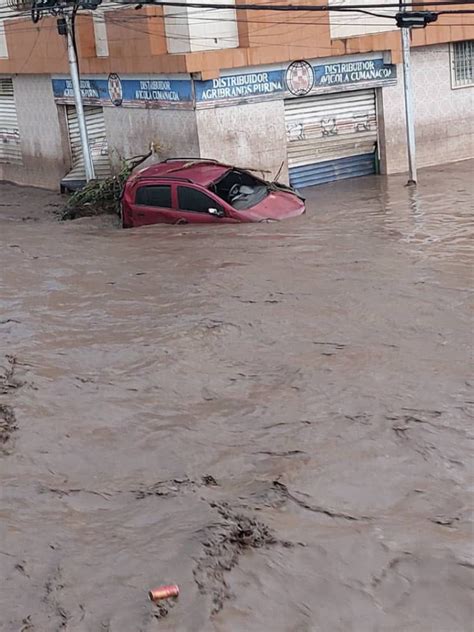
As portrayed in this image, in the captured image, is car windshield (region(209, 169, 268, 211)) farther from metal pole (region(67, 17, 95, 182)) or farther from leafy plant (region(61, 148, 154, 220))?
metal pole (region(67, 17, 95, 182))

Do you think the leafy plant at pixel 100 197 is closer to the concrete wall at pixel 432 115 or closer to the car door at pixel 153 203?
the car door at pixel 153 203

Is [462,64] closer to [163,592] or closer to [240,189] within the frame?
[240,189]

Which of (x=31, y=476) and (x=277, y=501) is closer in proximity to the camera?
(x=277, y=501)

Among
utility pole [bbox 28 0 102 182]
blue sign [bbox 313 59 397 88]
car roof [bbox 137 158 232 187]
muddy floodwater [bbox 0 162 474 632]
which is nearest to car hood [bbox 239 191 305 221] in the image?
car roof [bbox 137 158 232 187]

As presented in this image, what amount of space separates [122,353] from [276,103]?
10480 mm

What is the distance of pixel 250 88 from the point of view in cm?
1775

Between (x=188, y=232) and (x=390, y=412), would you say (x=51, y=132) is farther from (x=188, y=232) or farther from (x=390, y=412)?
(x=390, y=412)

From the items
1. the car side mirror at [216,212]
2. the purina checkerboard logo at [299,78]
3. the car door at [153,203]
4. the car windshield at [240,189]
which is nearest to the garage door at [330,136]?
the purina checkerboard logo at [299,78]

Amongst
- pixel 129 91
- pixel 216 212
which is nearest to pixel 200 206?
pixel 216 212

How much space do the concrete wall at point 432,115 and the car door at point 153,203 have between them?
7015mm

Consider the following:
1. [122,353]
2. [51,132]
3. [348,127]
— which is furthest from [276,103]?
[122,353]

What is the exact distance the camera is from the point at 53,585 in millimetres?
5027

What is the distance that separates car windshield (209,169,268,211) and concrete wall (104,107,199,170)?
2.70m

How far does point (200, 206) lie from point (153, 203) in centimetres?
89
